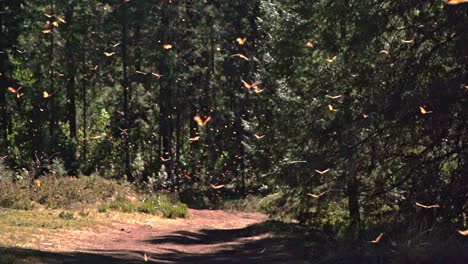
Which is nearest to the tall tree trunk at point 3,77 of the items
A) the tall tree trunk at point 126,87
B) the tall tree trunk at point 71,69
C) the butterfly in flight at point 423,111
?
the tall tree trunk at point 71,69

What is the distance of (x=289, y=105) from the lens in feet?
63.3

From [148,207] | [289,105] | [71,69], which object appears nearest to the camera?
[289,105]

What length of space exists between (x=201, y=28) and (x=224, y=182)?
10.6 meters

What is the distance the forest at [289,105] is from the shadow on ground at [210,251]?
919 millimetres

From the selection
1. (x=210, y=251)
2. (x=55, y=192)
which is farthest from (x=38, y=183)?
(x=210, y=251)

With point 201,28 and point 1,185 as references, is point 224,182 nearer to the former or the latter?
point 201,28

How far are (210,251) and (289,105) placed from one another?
18.8 feet

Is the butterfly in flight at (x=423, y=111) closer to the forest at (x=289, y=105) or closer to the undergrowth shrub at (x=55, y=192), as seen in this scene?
the forest at (x=289, y=105)

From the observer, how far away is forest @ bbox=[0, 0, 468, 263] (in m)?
12.5

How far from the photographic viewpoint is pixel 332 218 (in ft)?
63.0

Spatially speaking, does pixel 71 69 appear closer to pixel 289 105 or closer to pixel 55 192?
pixel 55 192

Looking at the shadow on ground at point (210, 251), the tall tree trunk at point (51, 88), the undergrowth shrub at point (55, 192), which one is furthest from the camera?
the tall tree trunk at point (51, 88)

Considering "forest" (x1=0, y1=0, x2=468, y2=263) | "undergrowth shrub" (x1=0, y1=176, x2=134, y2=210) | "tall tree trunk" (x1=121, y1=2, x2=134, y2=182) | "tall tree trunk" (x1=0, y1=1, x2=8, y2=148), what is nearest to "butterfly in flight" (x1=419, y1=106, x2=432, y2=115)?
"forest" (x1=0, y1=0, x2=468, y2=263)

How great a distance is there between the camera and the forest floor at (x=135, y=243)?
12.1 metres
